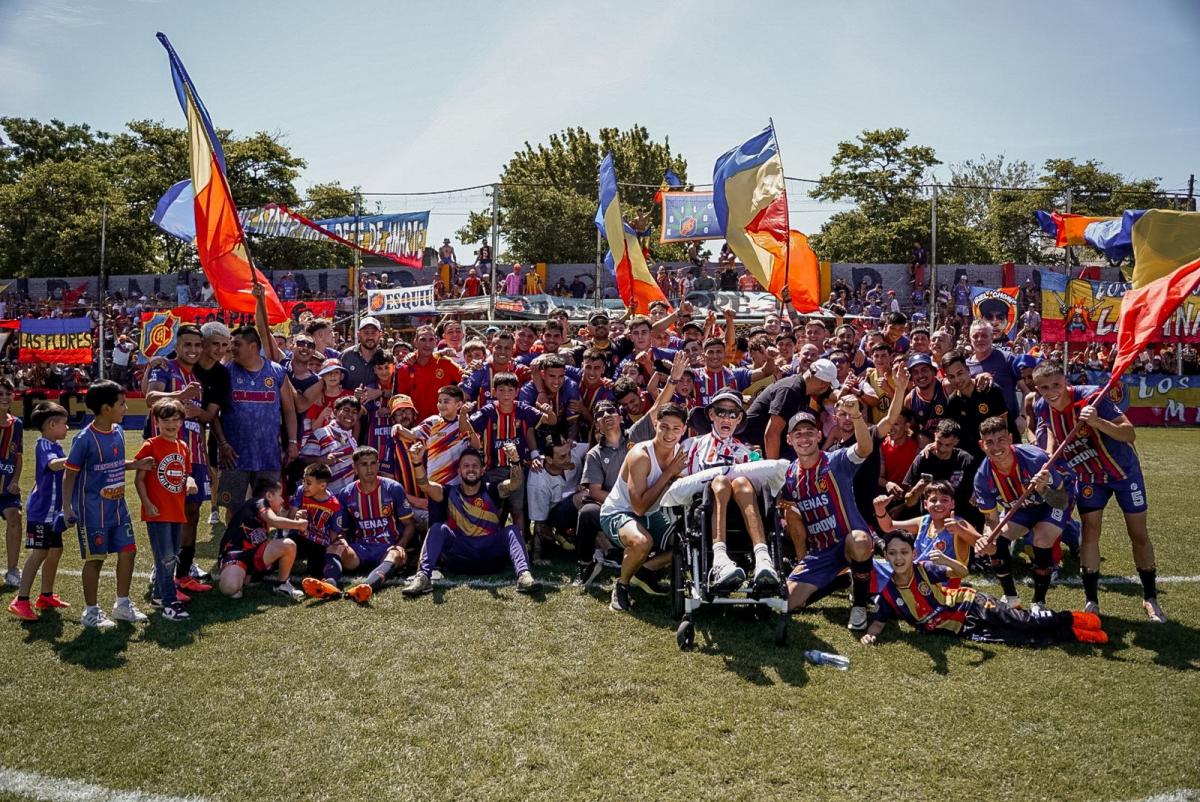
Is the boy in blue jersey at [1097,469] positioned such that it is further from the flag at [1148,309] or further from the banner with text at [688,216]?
the banner with text at [688,216]

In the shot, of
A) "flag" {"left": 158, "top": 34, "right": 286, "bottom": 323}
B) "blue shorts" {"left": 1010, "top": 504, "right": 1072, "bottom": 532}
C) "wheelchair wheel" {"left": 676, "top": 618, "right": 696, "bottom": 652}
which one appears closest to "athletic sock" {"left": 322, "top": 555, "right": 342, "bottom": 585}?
"flag" {"left": 158, "top": 34, "right": 286, "bottom": 323}

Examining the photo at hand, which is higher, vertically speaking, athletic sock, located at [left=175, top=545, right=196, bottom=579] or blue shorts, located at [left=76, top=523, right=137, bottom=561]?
blue shorts, located at [left=76, top=523, right=137, bottom=561]

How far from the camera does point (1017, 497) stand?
6160 millimetres

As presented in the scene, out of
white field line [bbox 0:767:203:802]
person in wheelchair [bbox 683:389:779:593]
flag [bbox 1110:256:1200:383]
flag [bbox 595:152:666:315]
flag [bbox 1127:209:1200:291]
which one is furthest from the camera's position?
flag [bbox 595:152:666:315]

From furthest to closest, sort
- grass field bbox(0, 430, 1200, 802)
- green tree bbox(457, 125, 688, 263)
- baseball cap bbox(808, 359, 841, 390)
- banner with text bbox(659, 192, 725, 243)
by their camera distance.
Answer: green tree bbox(457, 125, 688, 263) < banner with text bbox(659, 192, 725, 243) < baseball cap bbox(808, 359, 841, 390) < grass field bbox(0, 430, 1200, 802)

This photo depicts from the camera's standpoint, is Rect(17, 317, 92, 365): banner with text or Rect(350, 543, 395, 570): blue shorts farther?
Rect(17, 317, 92, 365): banner with text

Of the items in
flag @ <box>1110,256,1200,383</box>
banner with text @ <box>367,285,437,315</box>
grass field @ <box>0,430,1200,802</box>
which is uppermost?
banner with text @ <box>367,285,437,315</box>

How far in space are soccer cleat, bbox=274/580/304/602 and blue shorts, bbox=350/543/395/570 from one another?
55 centimetres

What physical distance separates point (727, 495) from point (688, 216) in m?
16.3

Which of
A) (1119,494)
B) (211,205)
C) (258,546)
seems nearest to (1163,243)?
(1119,494)

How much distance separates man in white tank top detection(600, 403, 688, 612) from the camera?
19.8ft

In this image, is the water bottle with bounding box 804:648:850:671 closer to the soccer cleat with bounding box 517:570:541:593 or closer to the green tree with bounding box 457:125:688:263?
the soccer cleat with bounding box 517:570:541:593

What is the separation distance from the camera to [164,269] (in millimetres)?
44469

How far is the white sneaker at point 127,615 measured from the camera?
229 inches
